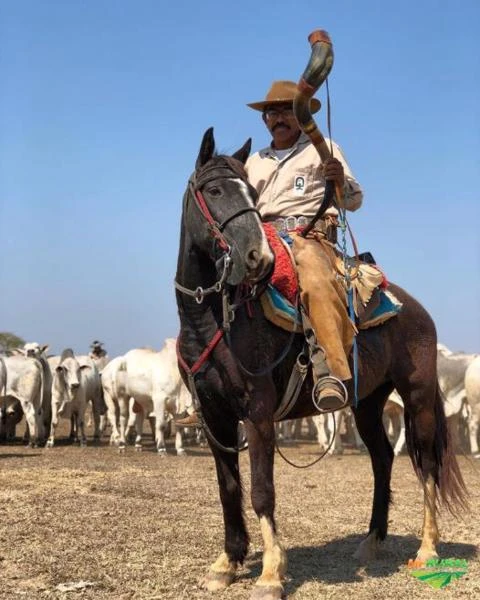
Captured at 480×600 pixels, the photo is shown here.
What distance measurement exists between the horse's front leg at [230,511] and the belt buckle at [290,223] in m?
1.48

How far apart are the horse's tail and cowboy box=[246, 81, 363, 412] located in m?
1.44

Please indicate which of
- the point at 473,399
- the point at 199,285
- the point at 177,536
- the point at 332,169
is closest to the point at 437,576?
the point at 177,536

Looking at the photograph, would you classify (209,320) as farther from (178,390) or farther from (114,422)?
(114,422)

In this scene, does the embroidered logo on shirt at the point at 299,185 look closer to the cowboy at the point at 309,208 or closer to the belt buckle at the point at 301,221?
the cowboy at the point at 309,208

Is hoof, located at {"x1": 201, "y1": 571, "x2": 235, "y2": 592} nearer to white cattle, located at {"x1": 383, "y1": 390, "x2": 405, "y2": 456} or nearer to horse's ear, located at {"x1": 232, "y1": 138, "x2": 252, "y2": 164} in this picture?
horse's ear, located at {"x1": 232, "y1": 138, "x2": 252, "y2": 164}

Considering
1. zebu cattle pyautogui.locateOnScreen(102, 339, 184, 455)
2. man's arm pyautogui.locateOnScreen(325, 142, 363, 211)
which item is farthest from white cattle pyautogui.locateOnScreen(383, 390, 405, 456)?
man's arm pyautogui.locateOnScreen(325, 142, 363, 211)

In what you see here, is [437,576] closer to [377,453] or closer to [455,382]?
[377,453]

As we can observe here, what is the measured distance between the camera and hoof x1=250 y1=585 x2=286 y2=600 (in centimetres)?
454

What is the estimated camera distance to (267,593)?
14.9ft

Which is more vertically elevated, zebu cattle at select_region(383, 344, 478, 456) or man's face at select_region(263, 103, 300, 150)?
man's face at select_region(263, 103, 300, 150)

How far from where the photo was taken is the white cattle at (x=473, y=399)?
1513 centimetres

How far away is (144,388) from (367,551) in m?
11.1

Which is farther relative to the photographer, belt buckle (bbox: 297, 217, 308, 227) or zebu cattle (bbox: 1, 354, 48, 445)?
zebu cattle (bbox: 1, 354, 48, 445)

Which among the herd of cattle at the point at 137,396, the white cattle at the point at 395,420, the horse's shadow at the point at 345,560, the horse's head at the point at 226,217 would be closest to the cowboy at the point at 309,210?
the horse's head at the point at 226,217
